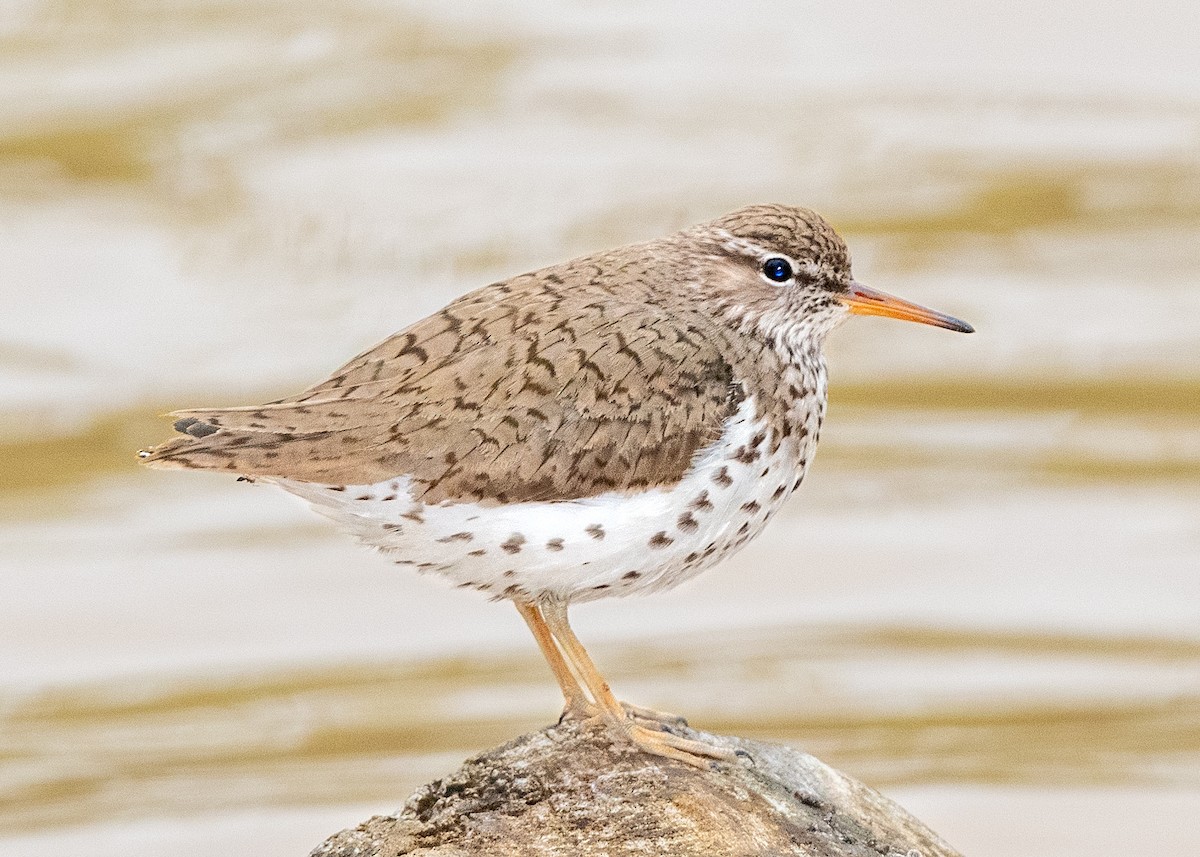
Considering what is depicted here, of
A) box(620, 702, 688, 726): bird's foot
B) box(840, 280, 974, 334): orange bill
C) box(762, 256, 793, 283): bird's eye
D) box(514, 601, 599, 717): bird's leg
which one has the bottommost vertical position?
box(620, 702, 688, 726): bird's foot

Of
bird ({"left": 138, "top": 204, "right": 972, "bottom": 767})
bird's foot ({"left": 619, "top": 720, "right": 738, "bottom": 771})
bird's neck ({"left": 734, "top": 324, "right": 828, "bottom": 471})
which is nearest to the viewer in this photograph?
bird ({"left": 138, "top": 204, "right": 972, "bottom": 767})

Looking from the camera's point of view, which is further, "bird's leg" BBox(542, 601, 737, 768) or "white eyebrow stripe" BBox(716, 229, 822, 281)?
"white eyebrow stripe" BBox(716, 229, 822, 281)

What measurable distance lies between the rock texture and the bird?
0.18 m

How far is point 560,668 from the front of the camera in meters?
8.09

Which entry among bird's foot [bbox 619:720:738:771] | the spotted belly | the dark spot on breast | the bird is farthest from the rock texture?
the dark spot on breast

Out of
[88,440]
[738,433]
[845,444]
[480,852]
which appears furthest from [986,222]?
[480,852]

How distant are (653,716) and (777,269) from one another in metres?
1.90

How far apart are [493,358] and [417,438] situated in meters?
0.43

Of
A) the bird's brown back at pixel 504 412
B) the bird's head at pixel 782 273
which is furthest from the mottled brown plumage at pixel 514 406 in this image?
the bird's head at pixel 782 273

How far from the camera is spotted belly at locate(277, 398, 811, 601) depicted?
7266mm

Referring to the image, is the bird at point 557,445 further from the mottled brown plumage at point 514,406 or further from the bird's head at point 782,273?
the bird's head at point 782,273

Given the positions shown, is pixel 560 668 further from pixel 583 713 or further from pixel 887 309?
pixel 887 309

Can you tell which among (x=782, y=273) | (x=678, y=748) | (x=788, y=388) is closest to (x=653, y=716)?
(x=678, y=748)

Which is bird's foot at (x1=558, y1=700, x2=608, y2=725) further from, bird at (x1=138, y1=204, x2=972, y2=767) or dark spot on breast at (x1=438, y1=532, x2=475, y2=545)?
dark spot on breast at (x1=438, y1=532, x2=475, y2=545)
